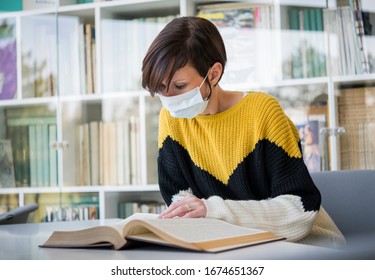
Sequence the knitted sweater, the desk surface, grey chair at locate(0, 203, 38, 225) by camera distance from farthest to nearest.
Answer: grey chair at locate(0, 203, 38, 225) → the knitted sweater → the desk surface

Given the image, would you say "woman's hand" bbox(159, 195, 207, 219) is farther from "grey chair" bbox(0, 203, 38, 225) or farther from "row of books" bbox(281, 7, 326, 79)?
"row of books" bbox(281, 7, 326, 79)

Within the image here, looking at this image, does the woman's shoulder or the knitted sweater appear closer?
the knitted sweater

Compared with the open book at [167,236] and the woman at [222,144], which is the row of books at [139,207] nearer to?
the woman at [222,144]

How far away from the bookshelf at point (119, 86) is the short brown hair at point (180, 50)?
1.37 metres

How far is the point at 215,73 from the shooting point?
1.28 m

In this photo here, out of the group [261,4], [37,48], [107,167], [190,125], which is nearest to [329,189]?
[190,125]

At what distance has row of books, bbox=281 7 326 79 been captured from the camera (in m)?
2.56

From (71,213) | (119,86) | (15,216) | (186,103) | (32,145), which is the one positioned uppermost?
(119,86)

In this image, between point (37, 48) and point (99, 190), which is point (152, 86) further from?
point (37, 48)

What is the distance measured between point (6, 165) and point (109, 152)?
49 centimetres

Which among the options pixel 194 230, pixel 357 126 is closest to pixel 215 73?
pixel 194 230

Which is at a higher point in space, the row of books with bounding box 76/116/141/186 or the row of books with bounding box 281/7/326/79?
the row of books with bounding box 281/7/326/79

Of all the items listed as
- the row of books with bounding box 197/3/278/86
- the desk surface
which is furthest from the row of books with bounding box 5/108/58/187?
the desk surface

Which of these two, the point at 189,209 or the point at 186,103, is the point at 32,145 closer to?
the point at 186,103
